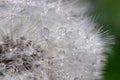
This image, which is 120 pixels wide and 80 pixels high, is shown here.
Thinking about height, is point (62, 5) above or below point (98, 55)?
above

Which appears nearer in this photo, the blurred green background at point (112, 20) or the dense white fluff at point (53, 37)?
the dense white fluff at point (53, 37)

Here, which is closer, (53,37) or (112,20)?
(53,37)

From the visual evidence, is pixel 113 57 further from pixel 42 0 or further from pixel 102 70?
pixel 42 0

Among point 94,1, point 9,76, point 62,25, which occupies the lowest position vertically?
point 9,76

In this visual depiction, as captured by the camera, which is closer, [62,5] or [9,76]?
[9,76]

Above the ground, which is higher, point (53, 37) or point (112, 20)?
point (112, 20)

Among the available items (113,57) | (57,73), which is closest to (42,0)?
(57,73)

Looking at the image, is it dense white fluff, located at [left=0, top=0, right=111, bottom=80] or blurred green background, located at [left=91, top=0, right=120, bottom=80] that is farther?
blurred green background, located at [left=91, top=0, right=120, bottom=80]

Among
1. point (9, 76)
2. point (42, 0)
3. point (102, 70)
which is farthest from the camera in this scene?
point (102, 70)
